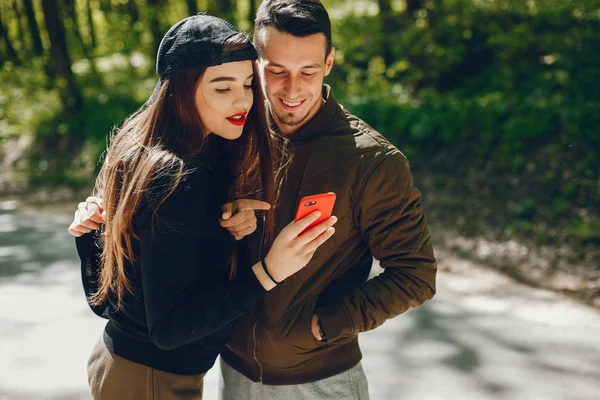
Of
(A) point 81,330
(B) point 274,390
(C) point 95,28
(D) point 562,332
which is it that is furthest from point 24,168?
(B) point 274,390

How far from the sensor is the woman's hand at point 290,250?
1797 millimetres

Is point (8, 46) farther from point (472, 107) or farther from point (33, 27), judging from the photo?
point (472, 107)

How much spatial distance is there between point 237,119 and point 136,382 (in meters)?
0.94

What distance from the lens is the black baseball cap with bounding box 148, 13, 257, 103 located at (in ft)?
6.11

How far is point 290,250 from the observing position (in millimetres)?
1795

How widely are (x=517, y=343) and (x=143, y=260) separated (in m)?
4.01

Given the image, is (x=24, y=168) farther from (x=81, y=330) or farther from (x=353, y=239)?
(x=353, y=239)

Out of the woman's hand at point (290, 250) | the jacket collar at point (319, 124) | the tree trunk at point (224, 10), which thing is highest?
the tree trunk at point (224, 10)

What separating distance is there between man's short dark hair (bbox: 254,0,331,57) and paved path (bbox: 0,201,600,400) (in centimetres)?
294

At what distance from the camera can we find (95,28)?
21.4 m

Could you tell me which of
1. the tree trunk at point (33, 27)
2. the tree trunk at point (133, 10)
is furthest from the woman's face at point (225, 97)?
the tree trunk at point (33, 27)

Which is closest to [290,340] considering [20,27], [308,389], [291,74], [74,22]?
[308,389]

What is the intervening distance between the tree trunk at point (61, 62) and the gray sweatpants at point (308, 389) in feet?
43.4

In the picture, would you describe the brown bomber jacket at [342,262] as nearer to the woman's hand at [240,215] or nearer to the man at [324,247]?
the man at [324,247]
